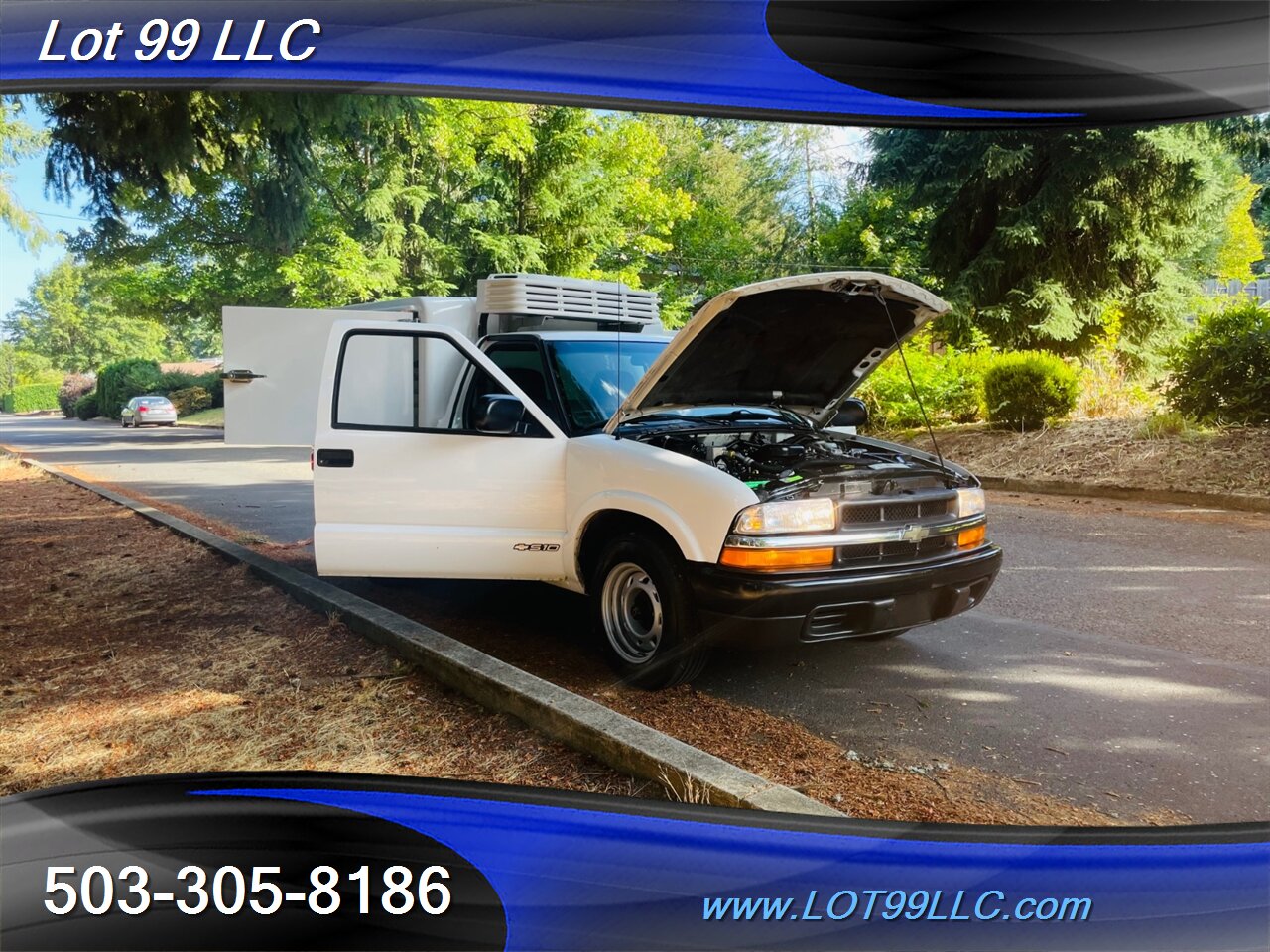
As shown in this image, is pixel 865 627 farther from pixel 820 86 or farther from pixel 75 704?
pixel 75 704

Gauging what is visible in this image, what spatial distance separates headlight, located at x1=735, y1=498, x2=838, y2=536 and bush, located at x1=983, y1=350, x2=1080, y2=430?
9.51 m

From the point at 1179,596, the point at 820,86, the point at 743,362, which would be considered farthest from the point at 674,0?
the point at 1179,596

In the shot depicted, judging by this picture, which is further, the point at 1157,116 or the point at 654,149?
the point at 654,149

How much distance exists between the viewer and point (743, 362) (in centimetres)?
458

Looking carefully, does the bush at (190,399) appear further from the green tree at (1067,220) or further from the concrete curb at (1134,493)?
the concrete curb at (1134,493)

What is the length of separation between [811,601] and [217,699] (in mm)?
2611

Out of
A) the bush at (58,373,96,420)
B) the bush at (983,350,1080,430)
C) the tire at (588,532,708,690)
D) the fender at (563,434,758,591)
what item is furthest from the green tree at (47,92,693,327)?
the bush at (58,373,96,420)

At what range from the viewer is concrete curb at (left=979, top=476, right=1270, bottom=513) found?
8.63 m

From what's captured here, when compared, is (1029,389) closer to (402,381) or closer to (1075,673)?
(1075,673)

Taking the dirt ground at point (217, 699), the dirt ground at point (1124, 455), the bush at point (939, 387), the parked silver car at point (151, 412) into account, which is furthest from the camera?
the parked silver car at point (151, 412)

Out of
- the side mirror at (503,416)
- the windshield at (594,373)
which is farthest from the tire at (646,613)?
the windshield at (594,373)

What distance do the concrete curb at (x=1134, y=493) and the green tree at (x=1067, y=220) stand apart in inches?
125

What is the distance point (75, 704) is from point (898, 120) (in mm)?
4311

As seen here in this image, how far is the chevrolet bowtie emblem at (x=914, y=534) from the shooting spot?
3.60 meters
